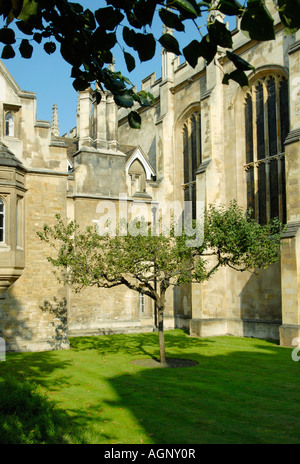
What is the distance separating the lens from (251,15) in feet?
11.3

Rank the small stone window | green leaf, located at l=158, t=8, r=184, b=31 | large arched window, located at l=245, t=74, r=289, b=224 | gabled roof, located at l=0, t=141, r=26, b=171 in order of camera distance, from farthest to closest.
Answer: the small stone window
large arched window, located at l=245, t=74, r=289, b=224
gabled roof, located at l=0, t=141, r=26, b=171
green leaf, located at l=158, t=8, r=184, b=31

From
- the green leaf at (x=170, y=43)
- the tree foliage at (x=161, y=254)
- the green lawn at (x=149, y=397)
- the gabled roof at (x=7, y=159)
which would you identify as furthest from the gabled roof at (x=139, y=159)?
the green leaf at (x=170, y=43)

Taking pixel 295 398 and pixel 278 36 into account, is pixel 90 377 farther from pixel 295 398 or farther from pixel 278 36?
pixel 278 36

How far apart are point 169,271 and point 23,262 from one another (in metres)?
5.70

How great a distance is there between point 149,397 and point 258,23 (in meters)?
8.86

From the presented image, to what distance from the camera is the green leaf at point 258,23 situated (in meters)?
3.43

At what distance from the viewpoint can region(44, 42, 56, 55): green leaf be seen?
5.17 meters

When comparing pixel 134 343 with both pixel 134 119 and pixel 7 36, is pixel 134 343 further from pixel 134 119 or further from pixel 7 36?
pixel 7 36

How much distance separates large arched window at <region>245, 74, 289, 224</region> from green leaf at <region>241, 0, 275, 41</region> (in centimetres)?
1812

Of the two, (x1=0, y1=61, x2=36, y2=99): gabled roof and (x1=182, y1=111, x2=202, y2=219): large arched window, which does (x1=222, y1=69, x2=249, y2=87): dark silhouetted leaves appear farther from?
(x1=182, y1=111, x2=202, y2=219): large arched window

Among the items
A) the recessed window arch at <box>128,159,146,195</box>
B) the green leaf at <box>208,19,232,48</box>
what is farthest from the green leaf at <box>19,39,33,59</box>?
the recessed window arch at <box>128,159,146,195</box>

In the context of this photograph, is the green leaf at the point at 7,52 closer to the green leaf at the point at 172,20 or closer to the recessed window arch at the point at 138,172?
the green leaf at the point at 172,20

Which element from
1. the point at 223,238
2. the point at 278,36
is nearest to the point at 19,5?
the point at 223,238

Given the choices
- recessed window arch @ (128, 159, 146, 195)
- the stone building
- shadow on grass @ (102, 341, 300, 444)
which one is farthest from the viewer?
recessed window arch @ (128, 159, 146, 195)
